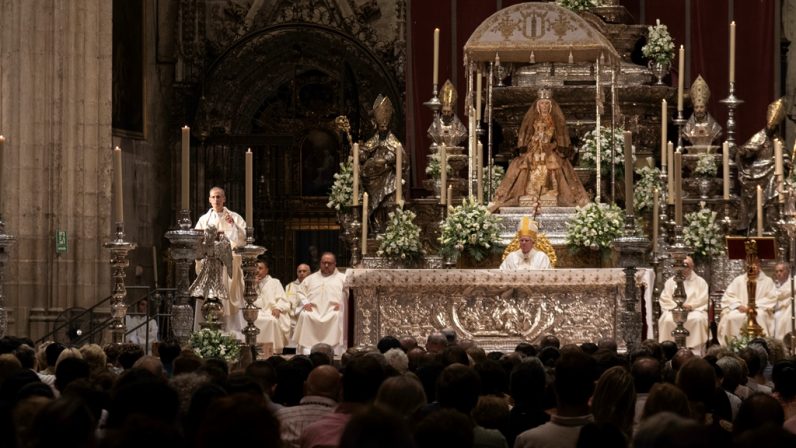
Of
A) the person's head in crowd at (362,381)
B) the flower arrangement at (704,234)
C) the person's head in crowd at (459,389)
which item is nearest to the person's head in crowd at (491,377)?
the person's head in crowd at (459,389)

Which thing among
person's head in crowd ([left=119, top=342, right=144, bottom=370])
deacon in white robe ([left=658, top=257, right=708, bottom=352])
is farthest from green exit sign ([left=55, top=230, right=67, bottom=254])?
person's head in crowd ([left=119, top=342, right=144, bottom=370])

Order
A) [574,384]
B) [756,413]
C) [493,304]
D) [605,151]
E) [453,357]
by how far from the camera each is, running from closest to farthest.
Answer: [756,413] < [574,384] < [453,357] < [493,304] < [605,151]

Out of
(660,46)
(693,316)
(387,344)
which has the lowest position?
(693,316)

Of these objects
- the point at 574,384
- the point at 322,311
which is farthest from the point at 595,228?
the point at 574,384

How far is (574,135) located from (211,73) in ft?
20.5

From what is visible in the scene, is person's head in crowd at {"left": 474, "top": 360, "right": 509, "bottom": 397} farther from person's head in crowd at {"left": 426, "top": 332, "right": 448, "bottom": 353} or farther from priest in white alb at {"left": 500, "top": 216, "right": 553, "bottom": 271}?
priest in white alb at {"left": 500, "top": 216, "right": 553, "bottom": 271}

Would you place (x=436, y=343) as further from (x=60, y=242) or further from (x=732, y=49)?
(x=60, y=242)

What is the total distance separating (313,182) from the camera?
24688 mm

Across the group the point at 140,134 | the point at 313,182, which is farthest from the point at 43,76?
the point at 313,182

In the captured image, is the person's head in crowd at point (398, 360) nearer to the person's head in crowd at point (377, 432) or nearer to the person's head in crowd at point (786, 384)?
the person's head in crowd at point (786, 384)

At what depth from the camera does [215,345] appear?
1253 centimetres

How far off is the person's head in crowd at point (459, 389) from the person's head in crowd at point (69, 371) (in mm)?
2288

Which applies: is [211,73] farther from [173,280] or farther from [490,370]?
[490,370]

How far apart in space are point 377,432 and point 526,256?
39.5ft
